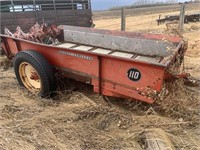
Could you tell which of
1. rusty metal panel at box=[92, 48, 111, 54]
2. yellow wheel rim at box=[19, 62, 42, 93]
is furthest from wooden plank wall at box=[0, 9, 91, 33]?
rusty metal panel at box=[92, 48, 111, 54]

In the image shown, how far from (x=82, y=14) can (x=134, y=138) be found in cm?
588

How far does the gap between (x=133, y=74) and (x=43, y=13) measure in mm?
5000

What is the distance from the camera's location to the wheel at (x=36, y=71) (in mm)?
4336

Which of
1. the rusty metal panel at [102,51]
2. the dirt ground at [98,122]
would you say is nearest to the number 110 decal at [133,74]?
the dirt ground at [98,122]

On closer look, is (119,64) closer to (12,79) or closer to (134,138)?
(134,138)

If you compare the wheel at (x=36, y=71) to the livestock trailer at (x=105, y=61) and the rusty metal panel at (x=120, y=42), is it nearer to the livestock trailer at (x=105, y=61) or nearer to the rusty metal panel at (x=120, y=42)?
the livestock trailer at (x=105, y=61)

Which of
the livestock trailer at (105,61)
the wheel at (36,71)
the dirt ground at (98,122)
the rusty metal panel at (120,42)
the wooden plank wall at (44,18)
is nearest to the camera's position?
the dirt ground at (98,122)

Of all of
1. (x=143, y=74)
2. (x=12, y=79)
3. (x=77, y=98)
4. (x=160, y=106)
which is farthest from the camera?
(x=12, y=79)

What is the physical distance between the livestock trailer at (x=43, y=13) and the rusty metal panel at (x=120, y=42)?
195cm

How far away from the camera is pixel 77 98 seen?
4312 mm

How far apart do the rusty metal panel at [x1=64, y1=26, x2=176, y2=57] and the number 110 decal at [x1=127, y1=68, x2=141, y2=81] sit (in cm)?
95

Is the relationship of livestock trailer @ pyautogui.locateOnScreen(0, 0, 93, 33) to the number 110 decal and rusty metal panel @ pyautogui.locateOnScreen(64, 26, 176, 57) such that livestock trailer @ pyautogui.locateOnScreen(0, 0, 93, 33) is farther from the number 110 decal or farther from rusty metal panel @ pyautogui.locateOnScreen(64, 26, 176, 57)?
the number 110 decal

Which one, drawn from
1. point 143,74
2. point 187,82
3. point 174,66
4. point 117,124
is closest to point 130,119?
point 117,124

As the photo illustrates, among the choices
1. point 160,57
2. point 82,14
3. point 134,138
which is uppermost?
point 82,14
